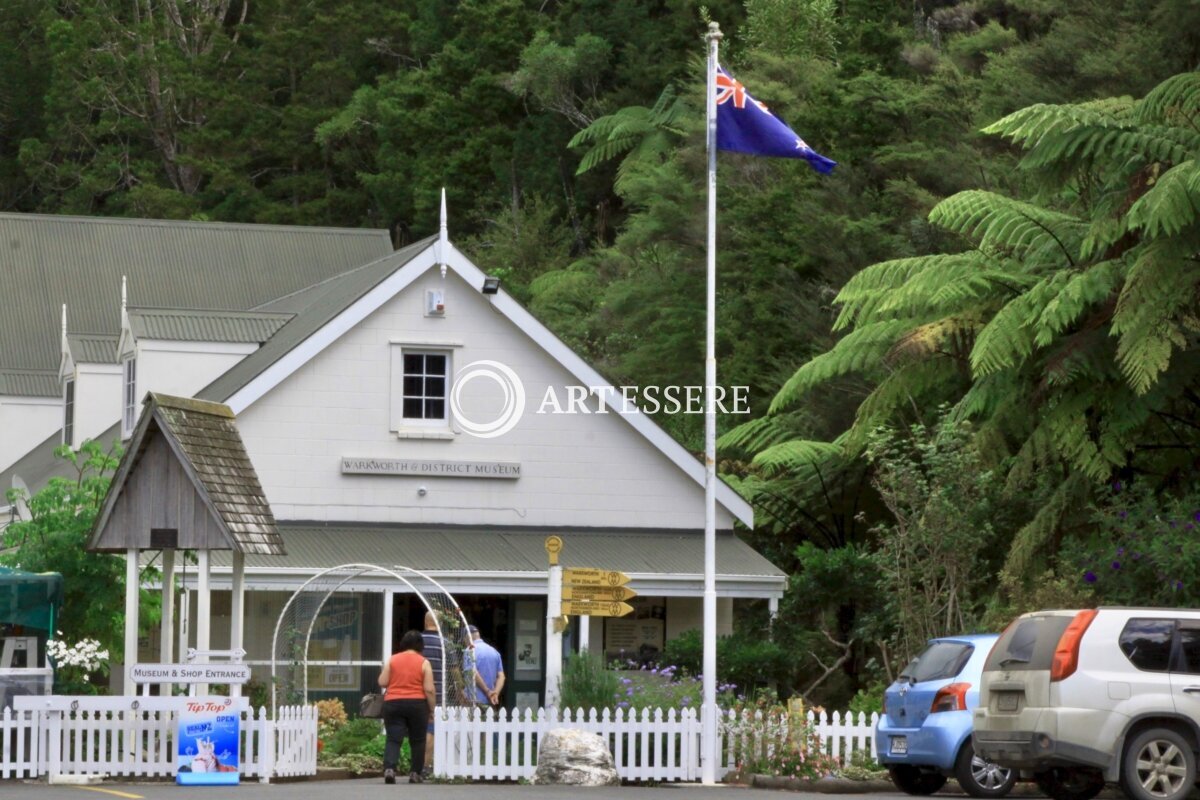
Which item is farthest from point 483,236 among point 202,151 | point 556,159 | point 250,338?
point 250,338

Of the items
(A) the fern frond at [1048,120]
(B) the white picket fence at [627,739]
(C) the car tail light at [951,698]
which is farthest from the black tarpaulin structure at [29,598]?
(A) the fern frond at [1048,120]

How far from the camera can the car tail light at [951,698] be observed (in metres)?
17.2

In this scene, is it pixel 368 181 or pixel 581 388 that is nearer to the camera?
pixel 581 388

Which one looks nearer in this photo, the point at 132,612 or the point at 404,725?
the point at 404,725

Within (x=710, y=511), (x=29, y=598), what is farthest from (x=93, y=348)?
(x=710, y=511)

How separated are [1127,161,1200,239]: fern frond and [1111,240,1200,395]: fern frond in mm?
573

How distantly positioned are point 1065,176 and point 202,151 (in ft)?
157

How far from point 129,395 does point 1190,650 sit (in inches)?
769

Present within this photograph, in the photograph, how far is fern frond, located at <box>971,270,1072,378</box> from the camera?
68.3 feet

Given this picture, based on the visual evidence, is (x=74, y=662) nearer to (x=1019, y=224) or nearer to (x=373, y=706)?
(x=373, y=706)

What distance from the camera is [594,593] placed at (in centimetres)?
1961

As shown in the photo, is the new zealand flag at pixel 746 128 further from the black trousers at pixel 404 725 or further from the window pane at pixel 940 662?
the black trousers at pixel 404 725

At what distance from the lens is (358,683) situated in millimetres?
26250

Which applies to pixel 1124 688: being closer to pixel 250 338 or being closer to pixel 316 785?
pixel 316 785
